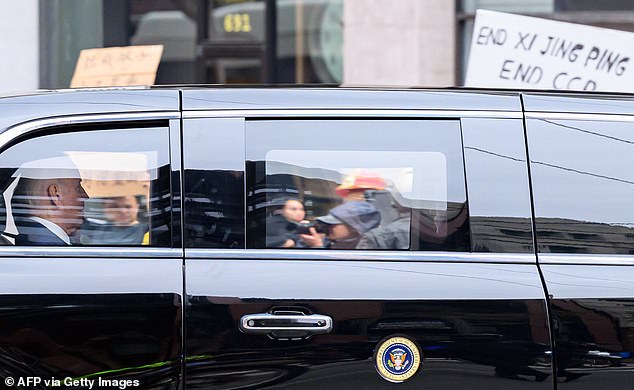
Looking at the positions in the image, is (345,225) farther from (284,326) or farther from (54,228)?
(54,228)

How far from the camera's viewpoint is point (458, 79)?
8.72 meters

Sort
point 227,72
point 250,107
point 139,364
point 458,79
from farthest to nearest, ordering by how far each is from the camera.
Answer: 1. point 227,72
2. point 458,79
3. point 250,107
4. point 139,364

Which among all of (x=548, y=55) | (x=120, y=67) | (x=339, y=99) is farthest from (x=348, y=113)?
(x=120, y=67)

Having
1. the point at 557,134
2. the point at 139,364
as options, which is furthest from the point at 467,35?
the point at 139,364

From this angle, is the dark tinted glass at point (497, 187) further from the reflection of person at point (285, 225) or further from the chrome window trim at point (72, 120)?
the chrome window trim at point (72, 120)

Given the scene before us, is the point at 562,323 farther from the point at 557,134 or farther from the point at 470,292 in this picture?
the point at 557,134

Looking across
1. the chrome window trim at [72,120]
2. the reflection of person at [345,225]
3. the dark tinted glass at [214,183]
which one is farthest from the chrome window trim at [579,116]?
the chrome window trim at [72,120]

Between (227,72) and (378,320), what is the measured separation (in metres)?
6.53

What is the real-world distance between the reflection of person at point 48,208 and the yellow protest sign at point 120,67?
2.88 m

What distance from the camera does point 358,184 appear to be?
3309mm

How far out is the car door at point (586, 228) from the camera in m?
3.04

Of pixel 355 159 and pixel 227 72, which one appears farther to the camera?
pixel 227 72

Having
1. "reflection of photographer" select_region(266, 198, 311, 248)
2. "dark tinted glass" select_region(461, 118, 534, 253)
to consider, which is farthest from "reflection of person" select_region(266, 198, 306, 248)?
"dark tinted glass" select_region(461, 118, 534, 253)

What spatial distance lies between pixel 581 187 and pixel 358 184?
0.69 meters
